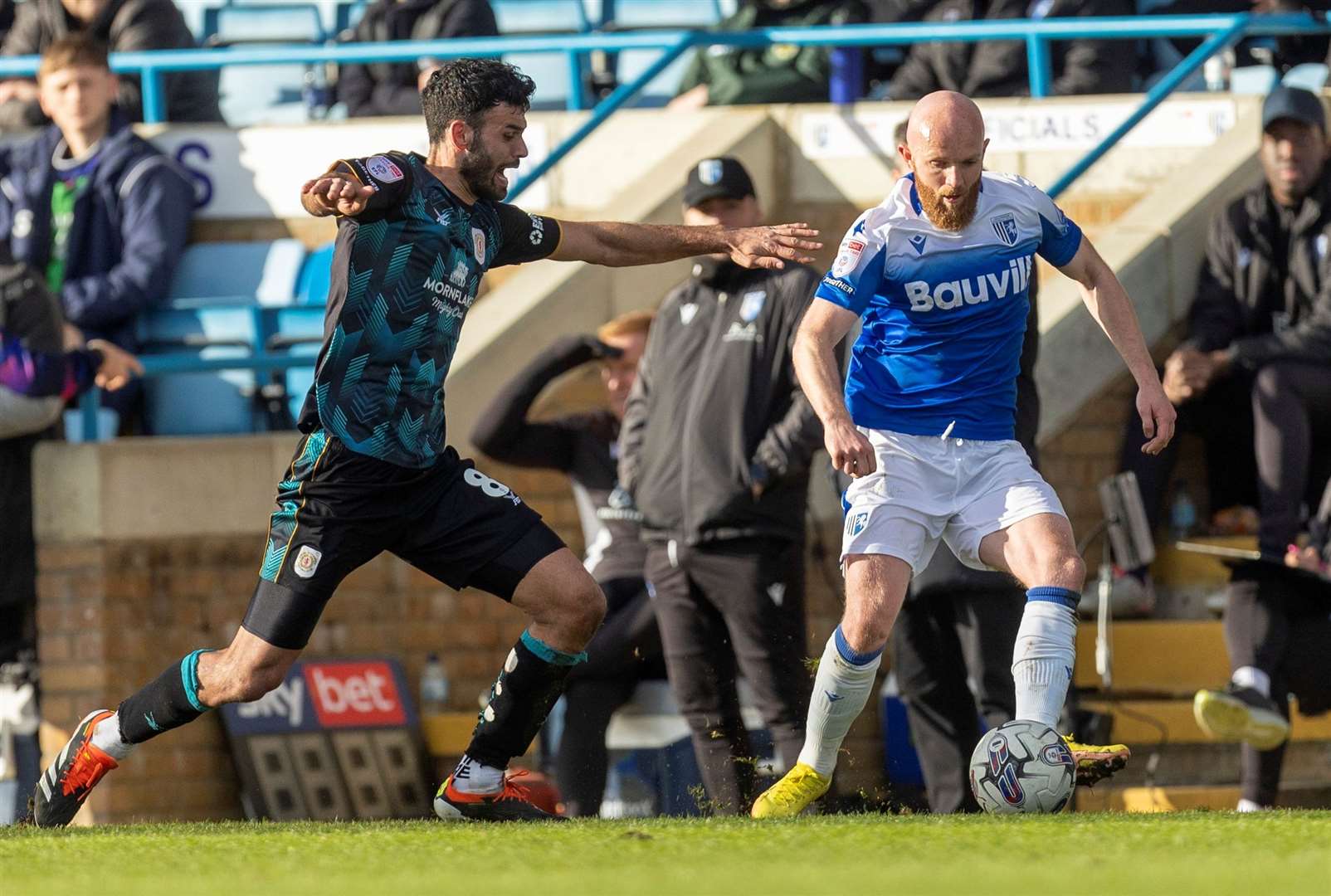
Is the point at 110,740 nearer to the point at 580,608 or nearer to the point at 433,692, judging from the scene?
the point at 580,608

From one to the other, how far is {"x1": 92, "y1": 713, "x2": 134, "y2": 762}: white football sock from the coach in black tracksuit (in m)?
2.08

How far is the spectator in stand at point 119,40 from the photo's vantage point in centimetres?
1244

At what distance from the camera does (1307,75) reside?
11.5 m

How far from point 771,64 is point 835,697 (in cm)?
564

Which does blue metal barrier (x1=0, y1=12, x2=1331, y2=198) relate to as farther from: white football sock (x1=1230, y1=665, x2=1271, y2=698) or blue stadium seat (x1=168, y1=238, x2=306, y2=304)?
white football sock (x1=1230, y1=665, x2=1271, y2=698)

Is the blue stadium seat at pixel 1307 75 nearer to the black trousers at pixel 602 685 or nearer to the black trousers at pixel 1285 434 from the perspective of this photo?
the black trousers at pixel 1285 434

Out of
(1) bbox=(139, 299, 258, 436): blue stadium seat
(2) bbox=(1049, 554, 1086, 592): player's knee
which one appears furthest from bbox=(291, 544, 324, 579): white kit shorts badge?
(1) bbox=(139, 299, 258, 436): blue stadium seat

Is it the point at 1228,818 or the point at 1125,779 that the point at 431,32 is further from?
the point at 1228,818

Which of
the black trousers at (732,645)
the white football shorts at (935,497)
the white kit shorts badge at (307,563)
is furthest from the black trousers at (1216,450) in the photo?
the white kit shorts badge at (307,563)

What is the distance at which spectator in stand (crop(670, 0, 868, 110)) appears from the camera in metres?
11.8

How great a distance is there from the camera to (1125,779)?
962cm

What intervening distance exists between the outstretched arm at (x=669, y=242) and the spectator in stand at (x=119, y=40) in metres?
5.97

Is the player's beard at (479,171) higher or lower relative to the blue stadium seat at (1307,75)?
lower

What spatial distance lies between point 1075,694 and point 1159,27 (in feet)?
11.1
